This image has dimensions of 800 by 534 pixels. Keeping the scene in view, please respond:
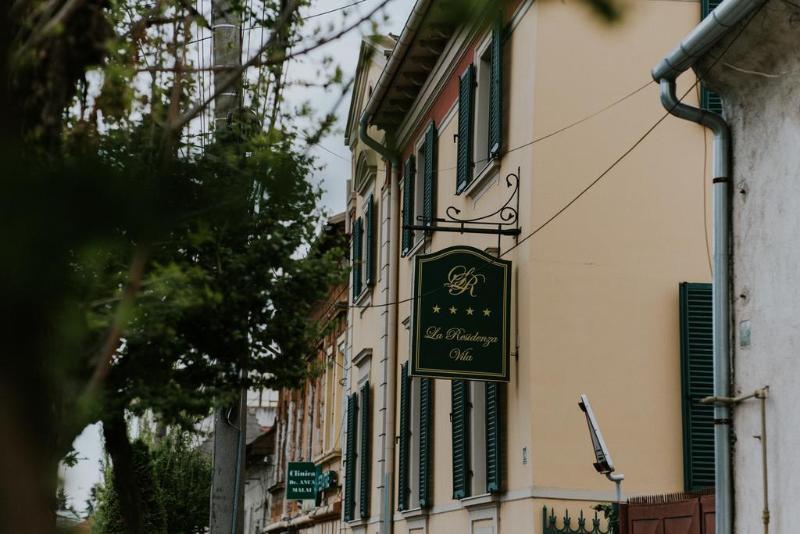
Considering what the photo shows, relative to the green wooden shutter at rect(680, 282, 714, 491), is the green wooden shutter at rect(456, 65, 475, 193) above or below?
above

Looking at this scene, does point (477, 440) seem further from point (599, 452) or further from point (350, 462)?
point (350, 462)

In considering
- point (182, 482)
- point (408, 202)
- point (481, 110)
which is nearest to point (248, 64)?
point (481, 110)

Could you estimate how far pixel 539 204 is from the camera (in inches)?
467

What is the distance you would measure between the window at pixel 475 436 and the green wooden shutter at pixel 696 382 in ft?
6.05

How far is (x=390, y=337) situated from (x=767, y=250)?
10189 mm

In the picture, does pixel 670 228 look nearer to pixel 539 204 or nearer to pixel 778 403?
pixel 539 204

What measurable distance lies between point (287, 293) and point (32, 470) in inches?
319

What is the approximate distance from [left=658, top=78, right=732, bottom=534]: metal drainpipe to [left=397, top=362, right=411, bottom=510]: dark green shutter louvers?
28.7 ft

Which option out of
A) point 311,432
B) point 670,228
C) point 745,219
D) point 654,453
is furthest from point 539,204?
point 311,432

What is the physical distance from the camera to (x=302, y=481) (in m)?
24.7

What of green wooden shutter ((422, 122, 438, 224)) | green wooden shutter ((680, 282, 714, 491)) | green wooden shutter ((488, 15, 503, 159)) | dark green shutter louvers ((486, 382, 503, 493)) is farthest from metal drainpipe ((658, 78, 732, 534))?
→ green wooden shutter ((422, 122, 438, 224))

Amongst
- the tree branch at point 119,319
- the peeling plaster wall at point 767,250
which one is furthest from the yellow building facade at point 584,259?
the tree branch at point 119,319

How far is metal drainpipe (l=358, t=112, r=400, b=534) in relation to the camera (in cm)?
1780

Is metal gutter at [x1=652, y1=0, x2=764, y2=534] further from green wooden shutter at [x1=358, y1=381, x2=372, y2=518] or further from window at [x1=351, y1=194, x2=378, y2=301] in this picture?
green wooden shutter at [x1=358, y1=381, x2=372, y2=518]
